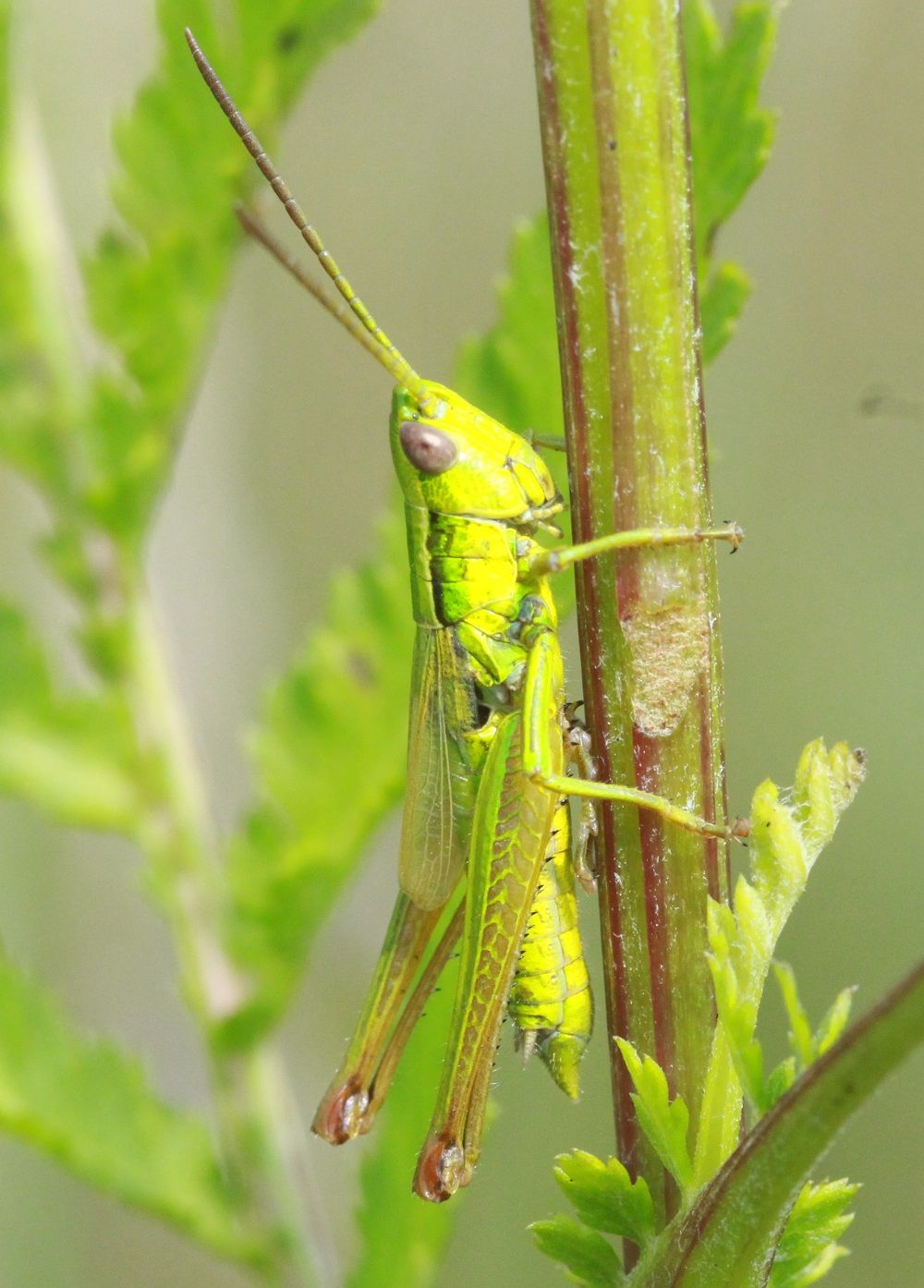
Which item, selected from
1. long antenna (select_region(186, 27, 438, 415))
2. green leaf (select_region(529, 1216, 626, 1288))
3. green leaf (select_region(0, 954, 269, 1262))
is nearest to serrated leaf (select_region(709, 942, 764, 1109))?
green leaf (select_region(529, 1216, 626, 1288))

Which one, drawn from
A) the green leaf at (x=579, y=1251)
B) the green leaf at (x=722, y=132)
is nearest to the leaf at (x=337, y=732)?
the green leaf at (x=722, y=132)

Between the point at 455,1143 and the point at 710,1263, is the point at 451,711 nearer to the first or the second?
the point at 455,1143

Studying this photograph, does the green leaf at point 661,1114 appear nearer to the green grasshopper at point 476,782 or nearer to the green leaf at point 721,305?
A: the green grasshopper at point 476,782

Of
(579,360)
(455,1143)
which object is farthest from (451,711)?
(579,360)

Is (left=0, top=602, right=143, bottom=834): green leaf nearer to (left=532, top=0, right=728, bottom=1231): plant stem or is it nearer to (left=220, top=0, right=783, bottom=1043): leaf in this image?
(left=220, top=0, right=783, bottom=1043): leaf

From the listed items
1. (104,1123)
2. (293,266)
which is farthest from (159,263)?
(104,1123)

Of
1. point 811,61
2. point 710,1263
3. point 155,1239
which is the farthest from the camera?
point 155,1239

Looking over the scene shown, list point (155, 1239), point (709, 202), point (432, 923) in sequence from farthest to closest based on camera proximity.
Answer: point (155, 1239) → point (432, 923) → point (709, 202)
